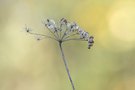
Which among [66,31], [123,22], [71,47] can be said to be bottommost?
[71,47]

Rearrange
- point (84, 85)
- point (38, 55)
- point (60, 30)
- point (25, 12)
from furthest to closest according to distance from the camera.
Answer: point (25, 12) → point (38, 55) → point (84, 85) → point (60, 30)

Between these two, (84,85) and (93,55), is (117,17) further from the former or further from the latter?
(84,85)

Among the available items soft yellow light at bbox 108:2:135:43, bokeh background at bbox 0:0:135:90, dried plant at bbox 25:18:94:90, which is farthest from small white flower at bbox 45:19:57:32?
soft yellow light at bbox 108:2:135:43

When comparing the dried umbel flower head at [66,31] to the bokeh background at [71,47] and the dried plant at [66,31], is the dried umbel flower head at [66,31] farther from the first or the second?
the bokeh background at [71,47]

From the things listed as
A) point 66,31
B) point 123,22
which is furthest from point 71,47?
point 66,31

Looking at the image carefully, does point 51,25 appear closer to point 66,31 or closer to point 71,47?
point 66,31

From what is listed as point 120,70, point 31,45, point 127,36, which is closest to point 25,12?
point 31,45

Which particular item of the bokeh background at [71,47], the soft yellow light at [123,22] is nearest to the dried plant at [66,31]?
the bokeh background at [71,47]

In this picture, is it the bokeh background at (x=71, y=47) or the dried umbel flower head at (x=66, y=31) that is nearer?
the dried umbel flower head at (x=66, y=31)
